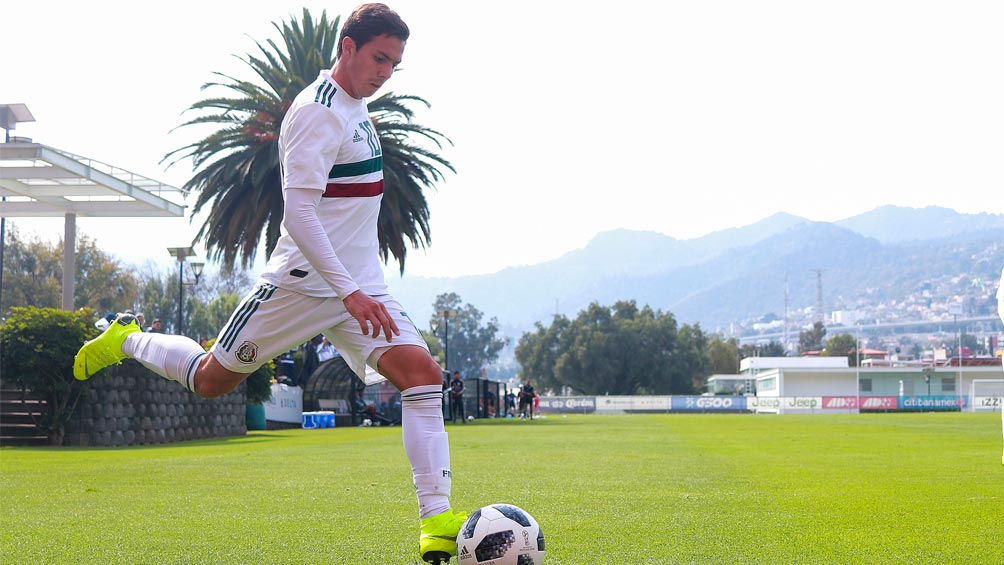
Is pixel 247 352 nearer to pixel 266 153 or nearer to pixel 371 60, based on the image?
pixel 371 60

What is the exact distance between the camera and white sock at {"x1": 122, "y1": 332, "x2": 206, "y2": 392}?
5520 millimetres

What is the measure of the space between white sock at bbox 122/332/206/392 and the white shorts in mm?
399

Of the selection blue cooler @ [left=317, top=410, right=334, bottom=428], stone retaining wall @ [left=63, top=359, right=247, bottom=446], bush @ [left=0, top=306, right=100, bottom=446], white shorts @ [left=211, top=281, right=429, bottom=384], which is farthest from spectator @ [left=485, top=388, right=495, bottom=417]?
white shorts @ [left=211, top=281, right=429, bottom=384]

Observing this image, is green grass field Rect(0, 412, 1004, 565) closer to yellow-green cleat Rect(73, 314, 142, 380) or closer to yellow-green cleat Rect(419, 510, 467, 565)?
yellow-green cleat Rect(419, 510, 467, 565)

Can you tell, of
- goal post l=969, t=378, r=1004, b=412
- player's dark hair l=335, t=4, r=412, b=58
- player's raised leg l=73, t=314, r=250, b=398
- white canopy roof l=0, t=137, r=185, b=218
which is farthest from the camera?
goal post l=969, t=378, r=1004, b=412

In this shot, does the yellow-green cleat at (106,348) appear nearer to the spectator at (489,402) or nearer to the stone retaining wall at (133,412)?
the stone retaining wall at (133,412)

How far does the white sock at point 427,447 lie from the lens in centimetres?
452

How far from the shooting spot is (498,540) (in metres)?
4.30

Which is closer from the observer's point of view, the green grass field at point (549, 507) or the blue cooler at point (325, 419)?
the green grass field at point (549, 507)

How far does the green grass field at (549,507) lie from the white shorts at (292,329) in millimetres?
898

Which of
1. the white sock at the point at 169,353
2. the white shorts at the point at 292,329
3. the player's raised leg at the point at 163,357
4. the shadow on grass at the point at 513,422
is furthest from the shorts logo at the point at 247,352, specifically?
the shadow on grass at the point at 513,422

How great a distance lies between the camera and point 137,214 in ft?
91.9

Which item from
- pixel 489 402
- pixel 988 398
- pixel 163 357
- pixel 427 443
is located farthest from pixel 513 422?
pixel 988 398

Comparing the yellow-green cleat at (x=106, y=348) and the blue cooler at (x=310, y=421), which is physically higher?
the yellow-green cleat at (x=106, y=348)
